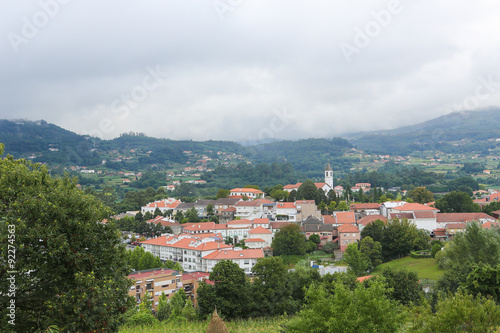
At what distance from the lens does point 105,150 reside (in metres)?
151

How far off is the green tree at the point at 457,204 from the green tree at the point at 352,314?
3776 cm

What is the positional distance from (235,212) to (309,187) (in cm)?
1106

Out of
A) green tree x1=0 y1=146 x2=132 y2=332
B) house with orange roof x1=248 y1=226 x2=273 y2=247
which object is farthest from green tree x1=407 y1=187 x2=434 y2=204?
green tree x1=0 y1=146 x2=132 y2=332

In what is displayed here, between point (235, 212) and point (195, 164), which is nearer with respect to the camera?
point (235, 212)

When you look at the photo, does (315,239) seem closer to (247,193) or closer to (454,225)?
(454,225)

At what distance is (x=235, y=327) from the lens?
17.0 metres

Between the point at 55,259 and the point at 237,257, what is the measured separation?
24622 millimetres

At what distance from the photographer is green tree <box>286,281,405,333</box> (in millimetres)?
9477

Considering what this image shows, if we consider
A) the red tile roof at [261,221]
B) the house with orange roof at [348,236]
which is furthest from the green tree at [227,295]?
the red tile roof at [261,221]

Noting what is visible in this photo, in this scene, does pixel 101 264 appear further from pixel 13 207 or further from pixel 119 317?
pixel 13 207

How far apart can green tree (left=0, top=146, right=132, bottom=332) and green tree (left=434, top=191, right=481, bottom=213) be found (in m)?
42.8

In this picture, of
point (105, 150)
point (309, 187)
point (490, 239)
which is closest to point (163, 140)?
point (105, 150)

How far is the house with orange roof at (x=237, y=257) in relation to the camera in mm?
31719

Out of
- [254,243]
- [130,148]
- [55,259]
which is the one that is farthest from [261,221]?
[130,148]
